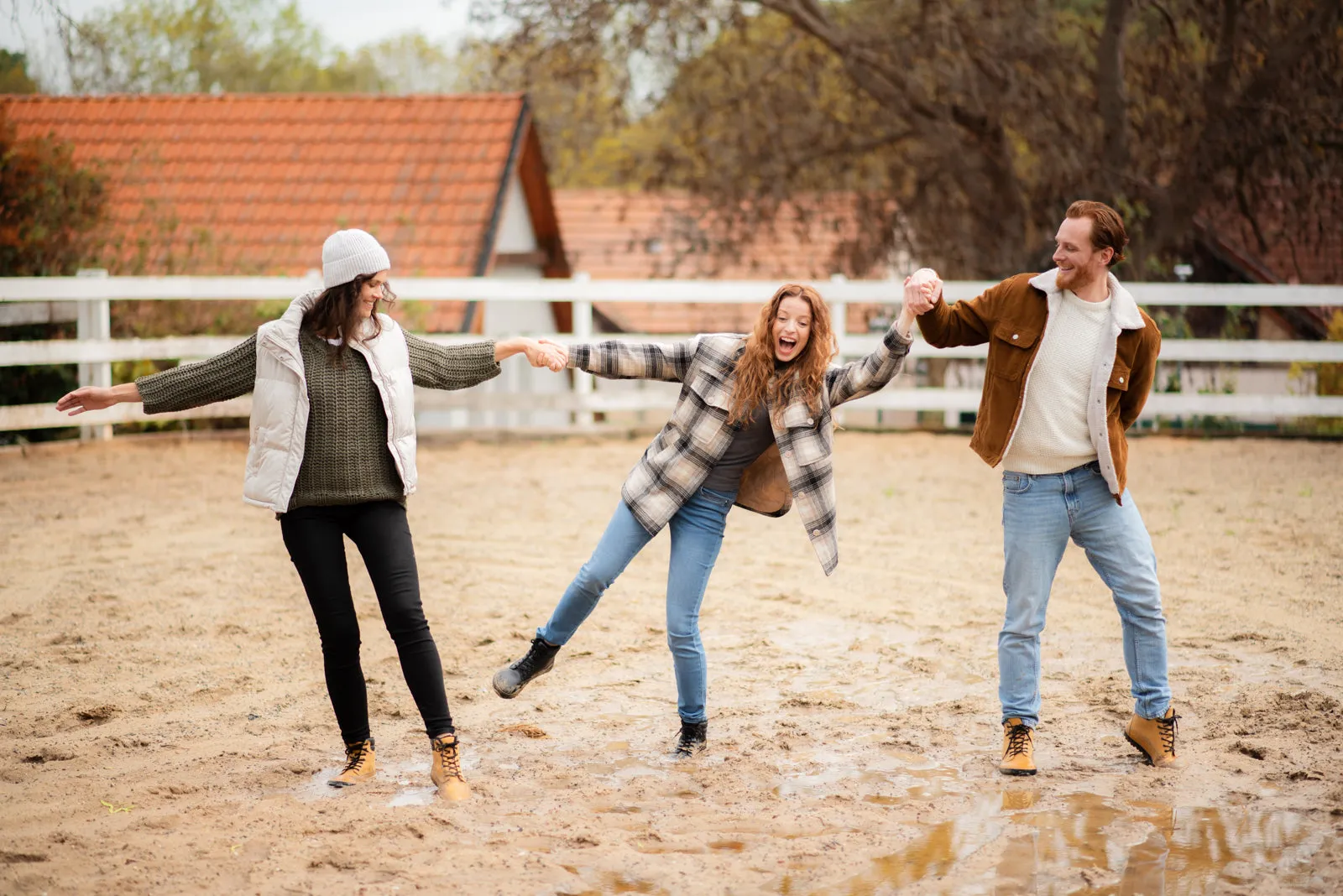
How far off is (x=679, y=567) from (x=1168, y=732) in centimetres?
175

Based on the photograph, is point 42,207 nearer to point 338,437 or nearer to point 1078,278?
point 338,437

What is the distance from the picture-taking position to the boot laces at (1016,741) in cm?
438

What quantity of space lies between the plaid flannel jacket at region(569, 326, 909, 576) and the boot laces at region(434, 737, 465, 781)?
975 millimetres

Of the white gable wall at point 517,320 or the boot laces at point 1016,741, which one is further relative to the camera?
the white gable wall at point 517,320

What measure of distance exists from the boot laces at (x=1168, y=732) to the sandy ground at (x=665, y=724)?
11cm

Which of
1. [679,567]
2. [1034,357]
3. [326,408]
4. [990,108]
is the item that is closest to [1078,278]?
[1034,357]

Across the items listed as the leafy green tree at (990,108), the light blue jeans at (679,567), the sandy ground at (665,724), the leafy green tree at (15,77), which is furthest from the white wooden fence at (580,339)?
the leafy green tree at (15,77)

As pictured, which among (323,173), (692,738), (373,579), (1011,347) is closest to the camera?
(373,579)

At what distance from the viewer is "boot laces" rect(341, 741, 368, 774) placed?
4316mm

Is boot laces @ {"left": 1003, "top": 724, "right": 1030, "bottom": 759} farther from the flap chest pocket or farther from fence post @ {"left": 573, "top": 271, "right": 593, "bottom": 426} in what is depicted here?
fence post @ {"left": 573, "top": 271, "right": 593, "bottom": 426}

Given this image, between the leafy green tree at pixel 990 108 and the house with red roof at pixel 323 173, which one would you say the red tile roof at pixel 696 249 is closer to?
the leafy green tree at pixel 990 108

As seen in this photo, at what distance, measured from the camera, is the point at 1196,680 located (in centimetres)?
538

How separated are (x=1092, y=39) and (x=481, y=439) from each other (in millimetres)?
9427

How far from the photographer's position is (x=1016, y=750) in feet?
14.4
